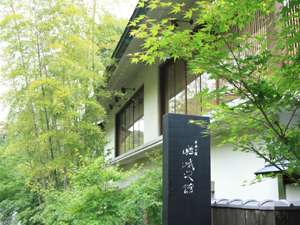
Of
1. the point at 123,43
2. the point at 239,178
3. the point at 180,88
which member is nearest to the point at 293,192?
the point at 239,178

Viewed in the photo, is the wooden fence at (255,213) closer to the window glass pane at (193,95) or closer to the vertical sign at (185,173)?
the vertical sign at (185,173)

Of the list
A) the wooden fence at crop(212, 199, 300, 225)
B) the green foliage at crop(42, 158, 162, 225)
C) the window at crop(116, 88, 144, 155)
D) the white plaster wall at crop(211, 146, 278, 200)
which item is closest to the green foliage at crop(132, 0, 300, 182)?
the wooden fence at crop(212, 199, 300, 225)

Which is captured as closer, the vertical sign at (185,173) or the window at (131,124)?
the vertical sign at (185,173)

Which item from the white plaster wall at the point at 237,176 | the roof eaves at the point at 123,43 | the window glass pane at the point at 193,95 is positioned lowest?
the white plaster wall at the point at 237,176

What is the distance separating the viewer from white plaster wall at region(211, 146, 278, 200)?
4528mm

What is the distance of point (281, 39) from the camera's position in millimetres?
2348

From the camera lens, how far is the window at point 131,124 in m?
10.3

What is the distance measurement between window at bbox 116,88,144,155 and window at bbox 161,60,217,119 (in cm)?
189

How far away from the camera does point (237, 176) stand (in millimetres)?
5160

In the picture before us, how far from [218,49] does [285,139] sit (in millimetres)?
698

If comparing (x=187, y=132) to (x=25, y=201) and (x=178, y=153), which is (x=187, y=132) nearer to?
(x=178, y=153)

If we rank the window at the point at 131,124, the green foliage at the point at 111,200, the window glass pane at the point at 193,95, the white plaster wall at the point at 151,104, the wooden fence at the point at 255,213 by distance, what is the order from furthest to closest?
the window at the point at 131,124, the white plaster wall at the point at 151,104, the window glass pane at the point at 193,95, the green foliage at the point at 111,200, the wooden fence at the point at 255,213

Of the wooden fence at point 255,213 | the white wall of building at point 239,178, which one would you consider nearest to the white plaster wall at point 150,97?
the white wall of building at point 239,178

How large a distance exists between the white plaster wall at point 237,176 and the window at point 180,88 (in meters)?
0.86
